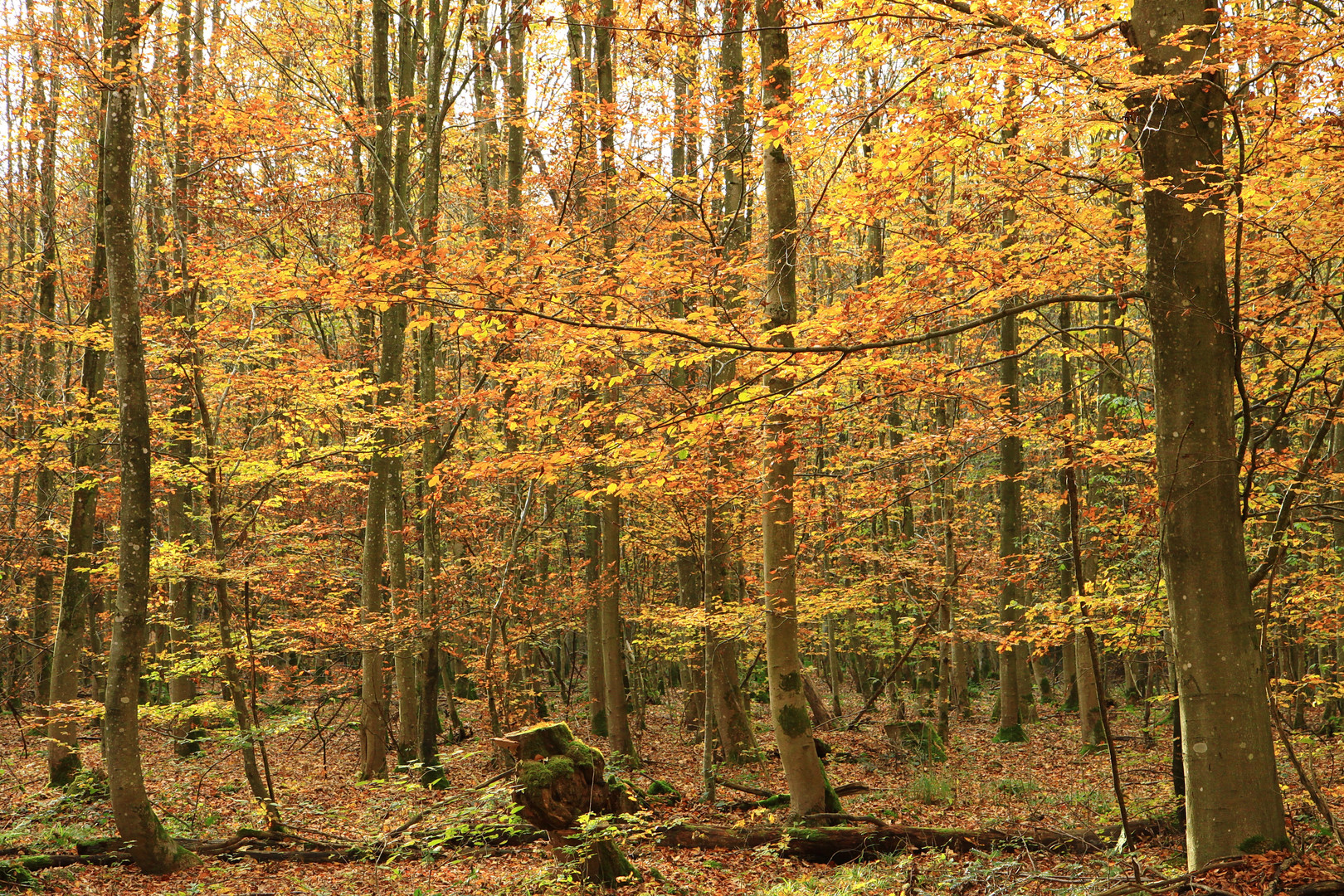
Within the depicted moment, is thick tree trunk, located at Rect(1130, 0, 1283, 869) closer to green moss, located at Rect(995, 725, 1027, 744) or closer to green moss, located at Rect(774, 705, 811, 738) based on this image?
green moss, located at Rect(774, 705, 811, 738)

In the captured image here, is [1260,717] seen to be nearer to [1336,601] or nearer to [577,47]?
[1336,601]

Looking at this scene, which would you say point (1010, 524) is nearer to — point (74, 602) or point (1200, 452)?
point (1200, 452)

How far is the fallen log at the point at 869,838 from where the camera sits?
7.38 metres

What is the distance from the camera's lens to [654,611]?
44.3 feet

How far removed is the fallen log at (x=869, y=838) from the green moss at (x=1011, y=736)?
776cm

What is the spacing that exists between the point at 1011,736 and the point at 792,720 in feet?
28.9

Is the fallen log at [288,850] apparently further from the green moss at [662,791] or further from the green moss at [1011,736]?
the green moss at [1011,736]

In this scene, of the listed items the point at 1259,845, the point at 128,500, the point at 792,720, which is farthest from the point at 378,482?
the point at 1259,845

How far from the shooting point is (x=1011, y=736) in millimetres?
14938

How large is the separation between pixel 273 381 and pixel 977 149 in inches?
335

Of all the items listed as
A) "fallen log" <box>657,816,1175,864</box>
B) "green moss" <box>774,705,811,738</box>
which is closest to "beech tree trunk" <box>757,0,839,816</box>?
"green moss" <box>774,705,811,738</box>

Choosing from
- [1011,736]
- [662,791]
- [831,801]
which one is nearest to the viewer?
[831,801]

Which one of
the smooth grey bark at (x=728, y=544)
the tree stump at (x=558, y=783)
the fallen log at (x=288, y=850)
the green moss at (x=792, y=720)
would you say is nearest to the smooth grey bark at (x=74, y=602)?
the fallen log at (x=288, y=850)

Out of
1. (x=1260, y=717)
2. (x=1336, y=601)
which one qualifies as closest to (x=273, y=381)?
(x=1260, y=717)
